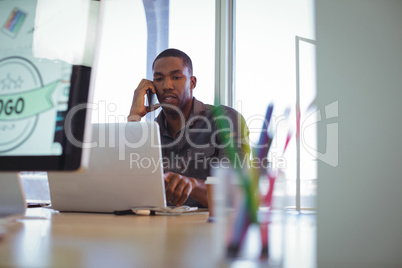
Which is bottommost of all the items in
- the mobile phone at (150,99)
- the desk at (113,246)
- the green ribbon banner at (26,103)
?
the desk at (113,246)

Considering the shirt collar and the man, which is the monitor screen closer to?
Result: the man

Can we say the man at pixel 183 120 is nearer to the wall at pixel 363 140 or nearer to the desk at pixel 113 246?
the desk at pixel 113 246

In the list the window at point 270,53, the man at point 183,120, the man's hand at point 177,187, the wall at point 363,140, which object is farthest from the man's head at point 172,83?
the wall at point 363,140

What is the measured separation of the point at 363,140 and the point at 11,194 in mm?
795

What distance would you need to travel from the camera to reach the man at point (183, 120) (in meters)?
2.21

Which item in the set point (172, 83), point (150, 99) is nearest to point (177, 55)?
point (172, 83)

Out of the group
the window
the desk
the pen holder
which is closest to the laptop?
the desk

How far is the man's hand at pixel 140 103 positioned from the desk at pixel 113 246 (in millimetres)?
1562

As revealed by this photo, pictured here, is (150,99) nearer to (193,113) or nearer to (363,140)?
(193,113)

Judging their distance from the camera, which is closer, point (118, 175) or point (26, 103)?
point (26, 103)

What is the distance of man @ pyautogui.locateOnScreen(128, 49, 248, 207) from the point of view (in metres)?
2.21

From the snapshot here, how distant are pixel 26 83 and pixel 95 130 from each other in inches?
14.4

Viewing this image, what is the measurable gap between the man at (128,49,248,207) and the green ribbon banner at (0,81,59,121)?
125 cm

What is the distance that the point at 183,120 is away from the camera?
2.60m
